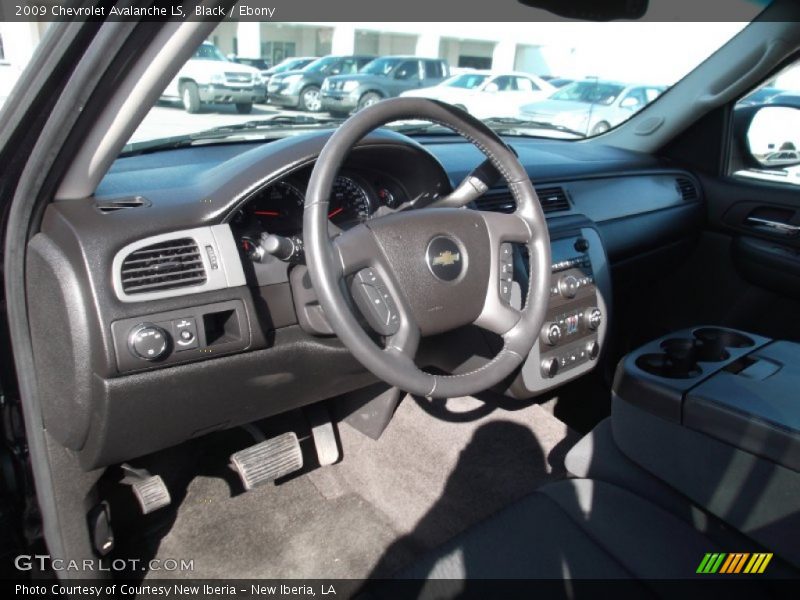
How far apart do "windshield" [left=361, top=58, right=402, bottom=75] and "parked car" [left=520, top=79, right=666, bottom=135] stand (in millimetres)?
700

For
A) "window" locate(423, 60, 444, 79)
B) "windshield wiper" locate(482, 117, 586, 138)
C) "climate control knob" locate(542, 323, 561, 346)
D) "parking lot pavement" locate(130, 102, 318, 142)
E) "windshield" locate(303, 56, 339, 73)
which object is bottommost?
"climate control knob" locate(542, 323, 561, 346)

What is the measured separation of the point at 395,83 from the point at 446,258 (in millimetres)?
1369

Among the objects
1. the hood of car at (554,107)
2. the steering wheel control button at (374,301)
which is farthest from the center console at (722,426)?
the hood of car at (554,107)

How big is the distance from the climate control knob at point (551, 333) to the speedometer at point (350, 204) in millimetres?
708

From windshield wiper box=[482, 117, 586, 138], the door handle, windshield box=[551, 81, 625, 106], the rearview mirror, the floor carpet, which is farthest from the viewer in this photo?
windshield box=[551, 81, 625, 106]

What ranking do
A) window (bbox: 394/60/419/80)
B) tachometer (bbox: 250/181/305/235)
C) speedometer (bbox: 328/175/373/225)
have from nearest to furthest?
tachometer (bbox: 250/181/305/235), speedometer (bbox: 328/175/373/225), window (bbox: 394/60/419/80)

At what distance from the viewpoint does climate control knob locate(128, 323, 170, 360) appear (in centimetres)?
148

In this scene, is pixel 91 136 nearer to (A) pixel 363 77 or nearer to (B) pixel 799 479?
(A) pixel 363 77

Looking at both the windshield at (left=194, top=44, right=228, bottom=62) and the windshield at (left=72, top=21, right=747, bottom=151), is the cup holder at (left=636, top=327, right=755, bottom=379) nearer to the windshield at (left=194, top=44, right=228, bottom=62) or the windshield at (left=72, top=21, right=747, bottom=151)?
the windshield at (left=72, top=21, right=747, bottom=151)

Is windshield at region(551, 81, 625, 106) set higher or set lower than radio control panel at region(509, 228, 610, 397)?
higher

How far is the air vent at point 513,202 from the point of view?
2189mm

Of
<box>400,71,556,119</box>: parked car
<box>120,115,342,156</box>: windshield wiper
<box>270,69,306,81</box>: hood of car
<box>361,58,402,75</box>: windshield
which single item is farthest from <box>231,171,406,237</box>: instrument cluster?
<box>400,71,556,119</box>: parked car

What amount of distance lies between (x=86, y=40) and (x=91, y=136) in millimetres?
198

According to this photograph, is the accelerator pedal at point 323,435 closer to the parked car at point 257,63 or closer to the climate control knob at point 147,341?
the climate control knob at point 147,341
